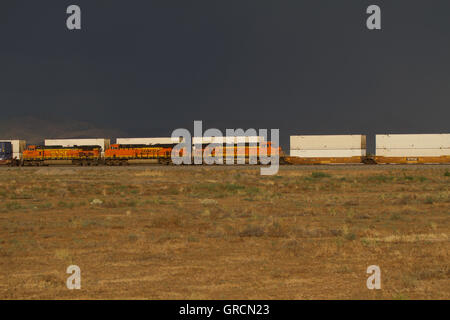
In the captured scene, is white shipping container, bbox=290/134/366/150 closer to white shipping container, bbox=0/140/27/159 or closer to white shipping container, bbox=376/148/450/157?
white shipping container, bbox=376/148/450/157

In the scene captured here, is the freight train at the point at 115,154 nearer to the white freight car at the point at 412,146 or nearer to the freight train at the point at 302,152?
the freight train at the point at 302,152

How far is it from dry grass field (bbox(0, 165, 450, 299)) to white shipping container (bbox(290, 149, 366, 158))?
141 feet

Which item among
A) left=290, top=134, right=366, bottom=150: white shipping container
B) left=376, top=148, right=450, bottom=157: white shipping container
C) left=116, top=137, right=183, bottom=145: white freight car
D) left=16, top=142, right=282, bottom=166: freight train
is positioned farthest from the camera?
left=116, top=137, right=183, bottom=145: white freight car

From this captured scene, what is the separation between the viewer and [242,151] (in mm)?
65188

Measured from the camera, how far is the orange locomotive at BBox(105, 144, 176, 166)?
221 ft

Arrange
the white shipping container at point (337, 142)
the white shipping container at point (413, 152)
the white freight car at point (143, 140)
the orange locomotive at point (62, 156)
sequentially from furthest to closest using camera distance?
1. the white freight car at point (143, 140)
2. the orange locomotive at point (62, 156)
3. the white shipping container at point (337, 142)
4. the white shipping container at point (413, 152)

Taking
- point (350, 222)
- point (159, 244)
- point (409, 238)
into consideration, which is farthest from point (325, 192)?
point (159, 244)

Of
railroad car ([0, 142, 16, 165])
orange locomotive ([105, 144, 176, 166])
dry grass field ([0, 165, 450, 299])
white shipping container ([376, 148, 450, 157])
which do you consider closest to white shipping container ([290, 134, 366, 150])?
white shipping container ([376, 148, 450, 157])

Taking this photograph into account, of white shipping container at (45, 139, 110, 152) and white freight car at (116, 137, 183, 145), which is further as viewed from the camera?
white shipping container at (45, 139, 110, 152)

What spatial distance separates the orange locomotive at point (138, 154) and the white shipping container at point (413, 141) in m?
30.3

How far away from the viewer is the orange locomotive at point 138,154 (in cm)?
6744

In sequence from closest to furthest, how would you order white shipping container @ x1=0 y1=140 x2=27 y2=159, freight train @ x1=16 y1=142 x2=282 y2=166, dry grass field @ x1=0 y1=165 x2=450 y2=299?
dry grass field @ x1=0 y1=165 x2=450 y2=299, freight train @ x1=16 y1=142 x2=282 y2=166, white shipping container @ x1=0 y1=140 x2=27 y2=159

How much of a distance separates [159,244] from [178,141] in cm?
5984

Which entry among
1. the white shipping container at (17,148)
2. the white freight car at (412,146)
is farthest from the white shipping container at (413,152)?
the white shipping container at (17,148)
